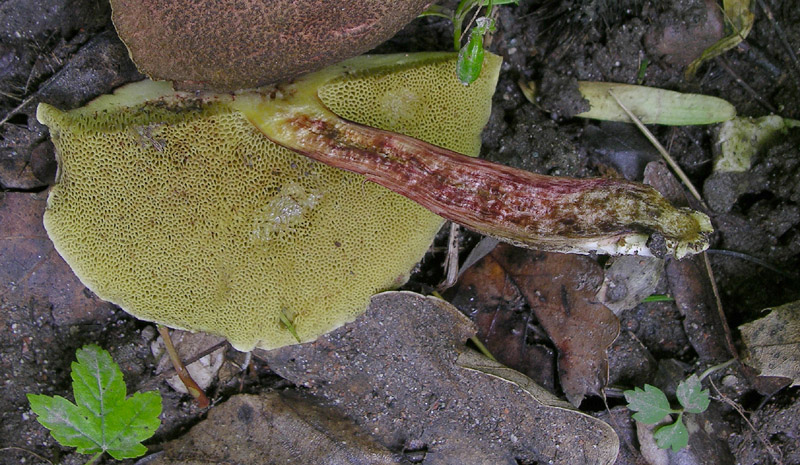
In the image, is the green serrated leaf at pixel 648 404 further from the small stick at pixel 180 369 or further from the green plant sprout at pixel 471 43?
the small stick at pixel 180 369

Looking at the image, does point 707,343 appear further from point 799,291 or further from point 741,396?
point 799,291

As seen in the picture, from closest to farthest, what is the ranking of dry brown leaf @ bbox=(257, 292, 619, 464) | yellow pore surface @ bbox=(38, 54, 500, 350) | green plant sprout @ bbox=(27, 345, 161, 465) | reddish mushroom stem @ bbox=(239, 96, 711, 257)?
reddish mushroom stem @ bbox=(239, 96, 711, 257)
yellow pore surface @ bbox=(38, 54, 500, 350)
green plant sprout @ bbox=(27, 345, 161, 465)
dry brown leaf @ bbox=(257, 292, 619, 464)

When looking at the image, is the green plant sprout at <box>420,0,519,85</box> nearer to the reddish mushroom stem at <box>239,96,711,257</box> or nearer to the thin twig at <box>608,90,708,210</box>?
the reddish mushroom stem at <box>239,96,711,257</box>

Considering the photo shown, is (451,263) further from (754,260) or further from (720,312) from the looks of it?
(754,260)

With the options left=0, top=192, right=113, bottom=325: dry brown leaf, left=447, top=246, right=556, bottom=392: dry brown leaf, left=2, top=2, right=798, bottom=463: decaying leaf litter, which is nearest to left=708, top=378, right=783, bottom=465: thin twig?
left=2, top=2, right=798, bottom=463: decaying leaf litter

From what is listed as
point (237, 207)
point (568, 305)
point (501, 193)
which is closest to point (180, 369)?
point (237, 207)

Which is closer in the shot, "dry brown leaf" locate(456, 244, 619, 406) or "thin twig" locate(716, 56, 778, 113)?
"dry brown leaf" locate(456, 244, 619, 406)

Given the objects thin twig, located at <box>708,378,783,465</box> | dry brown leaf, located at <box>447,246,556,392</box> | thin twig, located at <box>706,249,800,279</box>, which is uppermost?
thin twig, located at <box>706,249,800,279</box>
